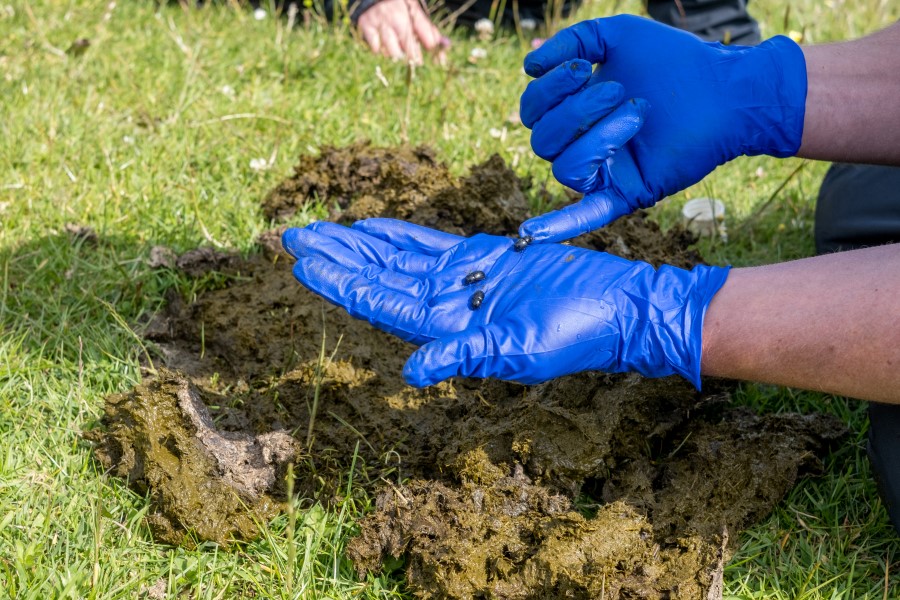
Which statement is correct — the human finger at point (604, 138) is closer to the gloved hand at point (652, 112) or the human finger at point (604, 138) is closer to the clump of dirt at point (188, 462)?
the gloved hand at point (652, 112)

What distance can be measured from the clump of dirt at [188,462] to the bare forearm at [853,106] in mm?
1816

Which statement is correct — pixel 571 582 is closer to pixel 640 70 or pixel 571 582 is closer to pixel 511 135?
pixel 640 70

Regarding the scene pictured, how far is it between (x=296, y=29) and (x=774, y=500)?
11.6 feet

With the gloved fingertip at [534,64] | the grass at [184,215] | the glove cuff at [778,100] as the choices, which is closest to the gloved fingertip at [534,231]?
the gloved fingertip at [534,64]

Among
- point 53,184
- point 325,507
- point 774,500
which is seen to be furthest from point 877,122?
point 53,184

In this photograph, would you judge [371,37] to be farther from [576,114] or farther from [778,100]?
[778,100]

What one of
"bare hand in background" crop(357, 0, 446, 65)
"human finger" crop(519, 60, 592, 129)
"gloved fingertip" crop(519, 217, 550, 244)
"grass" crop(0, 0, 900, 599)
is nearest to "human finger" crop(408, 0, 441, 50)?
"bare hand in background" crop(357, 0, 446, 65)

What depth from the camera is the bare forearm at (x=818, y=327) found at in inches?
72.8

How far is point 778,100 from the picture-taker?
7.73 feet

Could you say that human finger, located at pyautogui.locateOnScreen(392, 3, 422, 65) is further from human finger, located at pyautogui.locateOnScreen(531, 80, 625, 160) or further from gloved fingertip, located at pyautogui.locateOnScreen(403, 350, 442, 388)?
gloved fingertip, located at pyautogui.locateOnScreen(403, 350, 442, 388)

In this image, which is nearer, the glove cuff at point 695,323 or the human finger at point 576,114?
the glove cuff at point 695,323

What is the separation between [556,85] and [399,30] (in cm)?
214

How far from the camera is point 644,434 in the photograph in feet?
7.24

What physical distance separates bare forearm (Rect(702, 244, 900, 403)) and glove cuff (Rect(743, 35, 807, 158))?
0.54 metres
